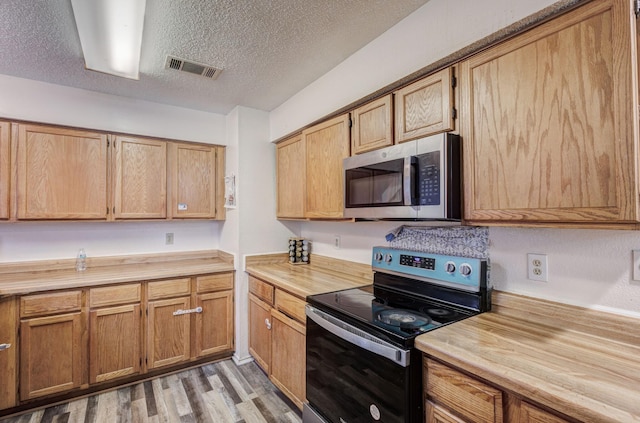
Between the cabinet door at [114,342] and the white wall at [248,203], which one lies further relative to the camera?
the white wall at [248,203]

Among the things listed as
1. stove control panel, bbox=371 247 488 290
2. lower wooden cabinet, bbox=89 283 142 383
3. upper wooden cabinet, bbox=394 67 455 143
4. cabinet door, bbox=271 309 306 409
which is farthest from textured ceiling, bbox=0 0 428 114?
cabinet door, bbox=271 309 306 409

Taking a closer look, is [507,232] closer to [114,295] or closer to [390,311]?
[390,311]

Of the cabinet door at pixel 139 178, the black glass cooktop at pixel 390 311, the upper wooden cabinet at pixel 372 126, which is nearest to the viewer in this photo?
the black glass cooktop at pixel 390 311

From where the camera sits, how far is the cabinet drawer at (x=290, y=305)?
1970 mm

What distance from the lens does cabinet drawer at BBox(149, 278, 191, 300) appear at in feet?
8.27

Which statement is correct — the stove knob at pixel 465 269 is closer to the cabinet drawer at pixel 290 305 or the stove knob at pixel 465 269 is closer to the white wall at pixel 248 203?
the cabinet drawer at pixel 290 305

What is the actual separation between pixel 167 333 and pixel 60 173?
156 cm

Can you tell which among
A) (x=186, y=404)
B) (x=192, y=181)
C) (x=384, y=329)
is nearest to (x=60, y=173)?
(x=192, y=181)

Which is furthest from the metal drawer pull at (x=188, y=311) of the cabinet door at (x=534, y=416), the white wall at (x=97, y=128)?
the cabinet door at (x=534, y=416)

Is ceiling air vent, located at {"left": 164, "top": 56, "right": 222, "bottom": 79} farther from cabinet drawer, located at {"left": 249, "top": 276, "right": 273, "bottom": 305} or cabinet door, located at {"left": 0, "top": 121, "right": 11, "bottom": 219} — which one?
cabinet drawer, located at {"left": 249, "top": 276, "right": 273, "bottom": 305}

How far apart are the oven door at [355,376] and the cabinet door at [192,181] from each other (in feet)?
5.98

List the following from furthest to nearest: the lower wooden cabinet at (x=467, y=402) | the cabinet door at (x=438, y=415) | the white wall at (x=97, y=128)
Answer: the white wall at (x=97, y=128), the cabinet door at (x=438, y=415), the lower wooden cabinet at (x=467, y=402)

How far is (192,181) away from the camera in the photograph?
119 inches

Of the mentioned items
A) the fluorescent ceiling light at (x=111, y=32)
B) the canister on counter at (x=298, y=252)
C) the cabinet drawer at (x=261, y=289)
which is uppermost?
the fluorescent ceiling light at (x=111, y=32)
